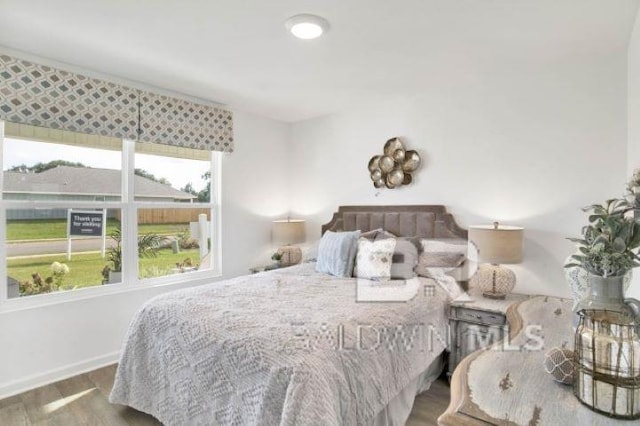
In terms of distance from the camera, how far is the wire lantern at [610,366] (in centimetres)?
83

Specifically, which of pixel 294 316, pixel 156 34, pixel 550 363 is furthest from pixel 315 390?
pixel 156 34

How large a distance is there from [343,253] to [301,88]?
1.54 metres

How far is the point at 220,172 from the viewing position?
12.4 ft

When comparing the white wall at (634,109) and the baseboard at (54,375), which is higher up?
the white wall at (634,109)

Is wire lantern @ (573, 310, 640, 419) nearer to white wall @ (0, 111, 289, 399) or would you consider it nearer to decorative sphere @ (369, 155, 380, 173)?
decorative sphere @ (369, 155, 380, 173)

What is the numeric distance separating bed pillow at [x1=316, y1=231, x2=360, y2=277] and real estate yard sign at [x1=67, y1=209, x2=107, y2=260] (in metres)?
1.88

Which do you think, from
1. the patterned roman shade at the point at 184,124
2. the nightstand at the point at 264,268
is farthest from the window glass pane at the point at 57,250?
the nightstand at the point at 264,268

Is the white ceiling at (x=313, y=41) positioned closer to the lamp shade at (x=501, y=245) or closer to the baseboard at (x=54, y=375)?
the lamp shade at (x=501, y=245)

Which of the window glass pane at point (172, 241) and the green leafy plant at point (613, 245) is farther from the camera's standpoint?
the window glass pane at point (172, 241)

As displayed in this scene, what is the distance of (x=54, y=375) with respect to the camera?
263cm

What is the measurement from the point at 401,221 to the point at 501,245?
1.04 metres

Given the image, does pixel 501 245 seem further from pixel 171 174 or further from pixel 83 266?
pixel 83 266

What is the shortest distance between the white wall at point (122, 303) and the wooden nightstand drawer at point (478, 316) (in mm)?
2421

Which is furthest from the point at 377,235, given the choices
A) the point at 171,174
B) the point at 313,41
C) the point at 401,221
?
the point at 171,174
